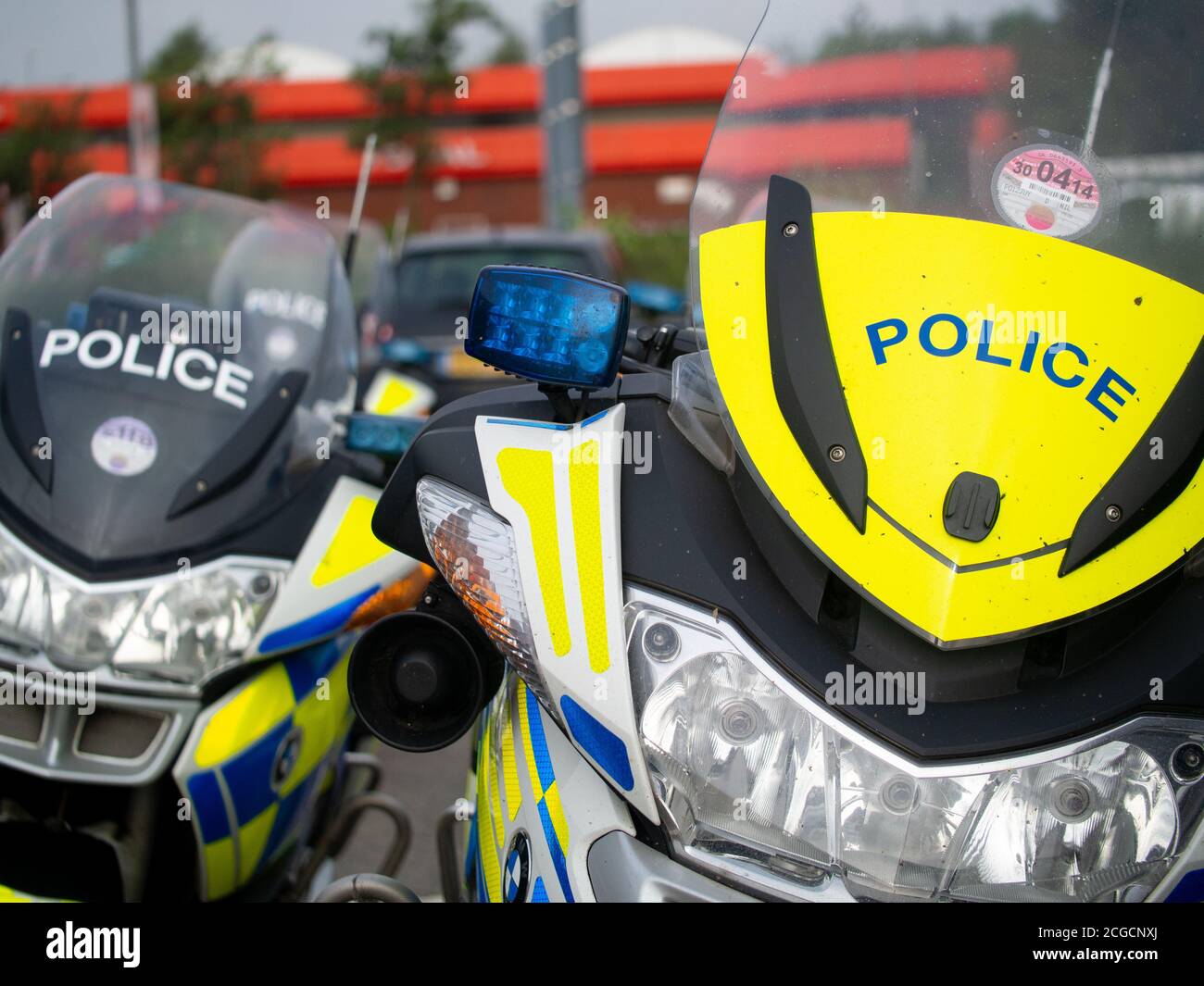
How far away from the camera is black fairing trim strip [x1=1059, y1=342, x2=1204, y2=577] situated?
6.38 ft

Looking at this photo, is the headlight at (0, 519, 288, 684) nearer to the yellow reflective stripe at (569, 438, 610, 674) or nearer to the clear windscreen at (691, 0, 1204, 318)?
the yellow reflective stripe at (569, 438, 610, 674)

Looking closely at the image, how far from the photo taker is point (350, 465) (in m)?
3.43

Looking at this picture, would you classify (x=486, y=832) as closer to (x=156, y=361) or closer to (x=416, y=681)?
(x=416, y=681)

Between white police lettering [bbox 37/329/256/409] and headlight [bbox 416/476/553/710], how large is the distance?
1284 mm

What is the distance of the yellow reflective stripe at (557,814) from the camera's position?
2.04 metres

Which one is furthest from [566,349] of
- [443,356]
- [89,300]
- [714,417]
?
[443,356]

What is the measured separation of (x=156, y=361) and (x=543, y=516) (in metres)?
1.61

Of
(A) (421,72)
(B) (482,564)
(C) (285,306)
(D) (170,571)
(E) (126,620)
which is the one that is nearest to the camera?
(B) (482,564)

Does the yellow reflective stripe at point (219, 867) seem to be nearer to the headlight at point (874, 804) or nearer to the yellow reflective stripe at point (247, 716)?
the yellow reflective stripe at point (247, 716)

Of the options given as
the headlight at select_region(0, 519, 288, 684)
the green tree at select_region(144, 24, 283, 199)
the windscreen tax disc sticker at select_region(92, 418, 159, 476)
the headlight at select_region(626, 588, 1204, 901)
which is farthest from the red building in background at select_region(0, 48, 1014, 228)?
the headlight at select_region(626, 588, 1204, 901)

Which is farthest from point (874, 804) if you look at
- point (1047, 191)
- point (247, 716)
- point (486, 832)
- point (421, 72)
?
point (421, 72)

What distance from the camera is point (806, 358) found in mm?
2080

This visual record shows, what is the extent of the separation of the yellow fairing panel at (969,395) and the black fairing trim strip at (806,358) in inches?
0.6
